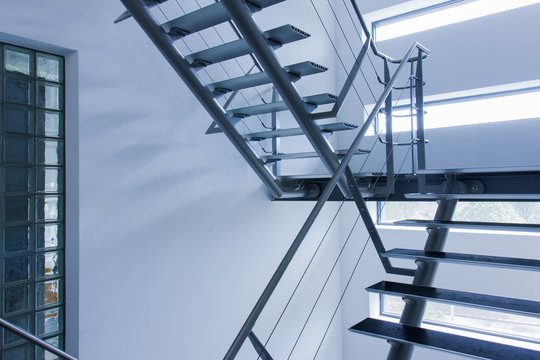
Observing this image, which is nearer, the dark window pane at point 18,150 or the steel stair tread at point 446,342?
the steel stair tread at point 446,342

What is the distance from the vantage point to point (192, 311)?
273 cm

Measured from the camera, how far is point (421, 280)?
208 centimetres

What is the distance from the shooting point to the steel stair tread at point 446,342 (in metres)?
1.54

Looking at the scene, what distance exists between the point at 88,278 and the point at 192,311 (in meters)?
0.82

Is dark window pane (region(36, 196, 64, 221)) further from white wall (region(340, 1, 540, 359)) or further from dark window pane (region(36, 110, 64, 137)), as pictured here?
white wall (region(340, 1, 540, 359))

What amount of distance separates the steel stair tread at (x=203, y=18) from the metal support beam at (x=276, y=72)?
60 mm

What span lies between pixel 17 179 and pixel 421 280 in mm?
2041

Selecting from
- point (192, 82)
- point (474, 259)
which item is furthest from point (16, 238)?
point (474, 259)

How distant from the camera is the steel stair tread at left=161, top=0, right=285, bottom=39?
72.7 inches

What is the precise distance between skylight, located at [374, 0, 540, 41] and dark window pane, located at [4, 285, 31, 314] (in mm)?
3952

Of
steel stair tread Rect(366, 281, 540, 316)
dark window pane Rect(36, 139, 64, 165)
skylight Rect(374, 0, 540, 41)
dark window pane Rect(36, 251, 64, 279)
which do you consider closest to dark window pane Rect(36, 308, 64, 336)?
dark window pane Rect(36, 251, 64, 279)

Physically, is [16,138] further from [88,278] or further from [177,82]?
[177,82]

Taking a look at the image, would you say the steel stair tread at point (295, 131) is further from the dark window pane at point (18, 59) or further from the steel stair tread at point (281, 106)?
the dark window pane at point (18, 59)

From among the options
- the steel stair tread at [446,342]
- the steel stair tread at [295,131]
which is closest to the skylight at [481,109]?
the steel stair tread at [295,131]
